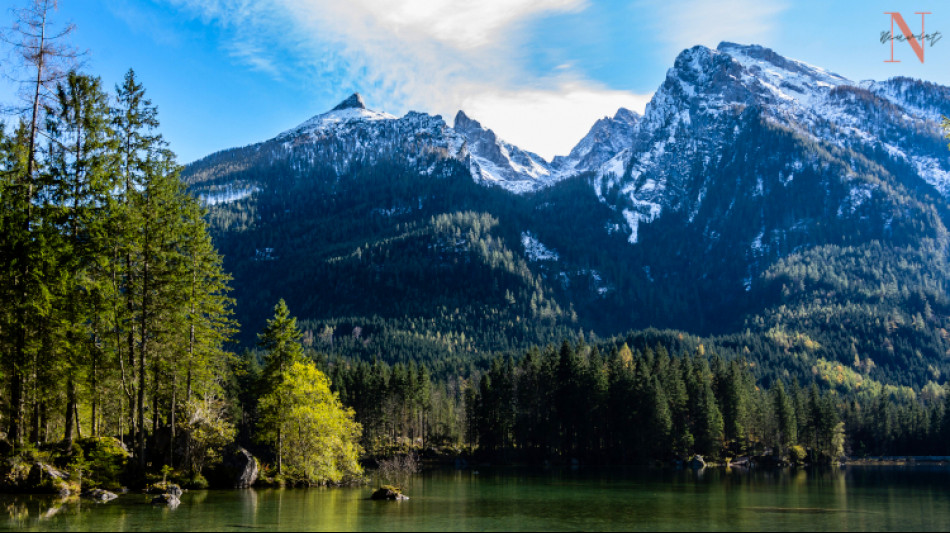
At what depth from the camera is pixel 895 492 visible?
62094mm

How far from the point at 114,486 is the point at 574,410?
81.1 metres

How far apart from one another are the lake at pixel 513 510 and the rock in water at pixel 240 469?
3.50 metres

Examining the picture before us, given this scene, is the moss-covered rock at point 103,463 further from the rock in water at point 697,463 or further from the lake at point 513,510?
the rock in water at point 697,463

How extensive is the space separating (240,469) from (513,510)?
25480 mm

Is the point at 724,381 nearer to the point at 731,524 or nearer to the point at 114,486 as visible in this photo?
the point at 731,524

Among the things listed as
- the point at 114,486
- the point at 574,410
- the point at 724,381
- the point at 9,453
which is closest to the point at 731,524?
the point at 114,486

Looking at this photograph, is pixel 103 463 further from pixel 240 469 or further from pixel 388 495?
pixel 388 495

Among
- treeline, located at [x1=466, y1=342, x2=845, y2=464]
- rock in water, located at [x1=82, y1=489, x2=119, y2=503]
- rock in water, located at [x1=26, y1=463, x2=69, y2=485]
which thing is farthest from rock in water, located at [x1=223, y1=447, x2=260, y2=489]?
treeline, located at [x1=466, y1=342, x2=845, y2=464]

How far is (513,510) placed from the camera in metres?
44.5

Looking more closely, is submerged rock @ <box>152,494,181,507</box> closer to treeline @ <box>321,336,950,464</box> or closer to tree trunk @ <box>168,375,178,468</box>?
tree trunk @ <box>168,375,178,468</box>

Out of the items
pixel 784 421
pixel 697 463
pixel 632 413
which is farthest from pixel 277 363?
pixel 784 421

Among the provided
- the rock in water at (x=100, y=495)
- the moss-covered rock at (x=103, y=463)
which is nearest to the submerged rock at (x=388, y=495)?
the rock in water at (x=100, y=495)

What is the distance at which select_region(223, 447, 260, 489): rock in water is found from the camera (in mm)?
58312

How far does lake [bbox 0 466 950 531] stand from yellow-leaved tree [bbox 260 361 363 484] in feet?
10.8
